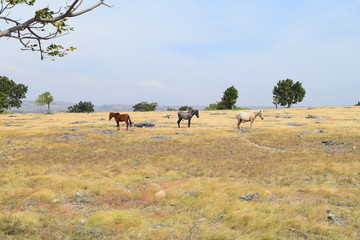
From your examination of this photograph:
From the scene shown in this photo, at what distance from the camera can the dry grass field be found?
797 cm

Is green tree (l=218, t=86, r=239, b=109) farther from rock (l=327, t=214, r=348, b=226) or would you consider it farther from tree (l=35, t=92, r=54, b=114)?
rock (l=327, t=214, r=348, b=226)

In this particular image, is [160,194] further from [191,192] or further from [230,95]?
[230,95]

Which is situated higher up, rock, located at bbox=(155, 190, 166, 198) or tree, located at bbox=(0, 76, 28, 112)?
tree, located at bbox=(0, 76, 28, 112)

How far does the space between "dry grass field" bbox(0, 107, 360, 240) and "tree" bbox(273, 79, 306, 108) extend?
345 feet

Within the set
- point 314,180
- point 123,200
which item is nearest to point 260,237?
point 123,200

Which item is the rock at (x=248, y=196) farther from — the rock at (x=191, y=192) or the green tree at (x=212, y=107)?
the green tree at (x=212, y=107)

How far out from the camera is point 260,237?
752 cm

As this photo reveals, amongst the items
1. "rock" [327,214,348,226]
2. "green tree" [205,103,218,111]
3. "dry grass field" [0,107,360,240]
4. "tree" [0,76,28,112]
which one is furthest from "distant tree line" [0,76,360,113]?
"rock" [327,214,348,226]

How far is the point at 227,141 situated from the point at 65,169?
16449 millimetres

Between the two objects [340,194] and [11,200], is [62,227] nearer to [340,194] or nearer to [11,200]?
[11,200]

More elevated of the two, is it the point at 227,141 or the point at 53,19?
the point at 53,19

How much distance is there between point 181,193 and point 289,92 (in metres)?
121

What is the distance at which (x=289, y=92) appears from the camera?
11906 centimetres

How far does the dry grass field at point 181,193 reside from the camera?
314 inches
